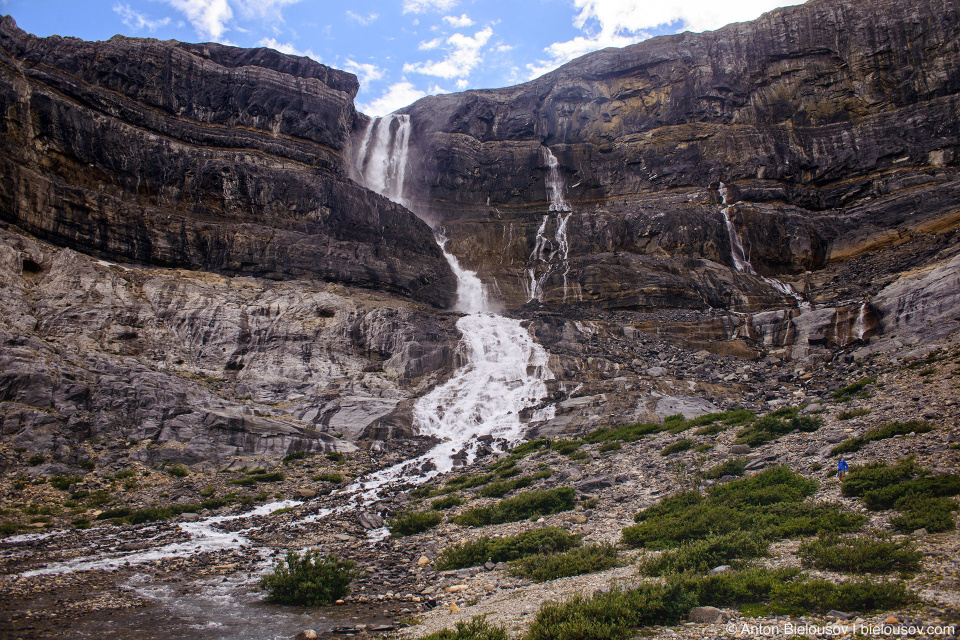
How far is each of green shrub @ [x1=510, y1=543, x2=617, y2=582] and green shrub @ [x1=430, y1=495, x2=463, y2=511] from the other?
6.94 metres

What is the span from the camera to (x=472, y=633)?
845 centimetres

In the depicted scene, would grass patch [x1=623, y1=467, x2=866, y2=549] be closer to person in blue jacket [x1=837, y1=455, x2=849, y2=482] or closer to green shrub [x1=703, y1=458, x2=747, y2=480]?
person in blue jacket [x1=837, y1=455, x2=849, y2=482]

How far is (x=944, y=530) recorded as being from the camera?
30.5 feet

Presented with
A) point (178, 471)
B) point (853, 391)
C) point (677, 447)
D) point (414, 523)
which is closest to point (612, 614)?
point (414, 523)

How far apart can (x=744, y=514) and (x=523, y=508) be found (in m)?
6.82

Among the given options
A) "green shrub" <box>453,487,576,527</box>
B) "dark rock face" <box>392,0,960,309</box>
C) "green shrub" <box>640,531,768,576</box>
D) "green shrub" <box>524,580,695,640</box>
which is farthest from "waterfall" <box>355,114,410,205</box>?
"green shrub" <box>524,580,695,640</box>

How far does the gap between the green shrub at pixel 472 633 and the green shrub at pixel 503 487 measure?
36.3ft

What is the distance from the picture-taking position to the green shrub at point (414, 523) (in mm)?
16922

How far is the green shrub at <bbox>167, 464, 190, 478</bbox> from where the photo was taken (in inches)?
893

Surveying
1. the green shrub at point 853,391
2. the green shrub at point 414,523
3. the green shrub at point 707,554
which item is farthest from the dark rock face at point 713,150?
the green shrub at point 707,554

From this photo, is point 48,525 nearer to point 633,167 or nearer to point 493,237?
point 493,237

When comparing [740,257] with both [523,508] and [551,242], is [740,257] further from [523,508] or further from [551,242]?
[523,508]

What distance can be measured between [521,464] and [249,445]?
13.4 metres

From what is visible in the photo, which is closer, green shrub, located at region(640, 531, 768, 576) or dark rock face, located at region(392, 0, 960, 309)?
green shrub, located at region(640, 531, 768, 576)
